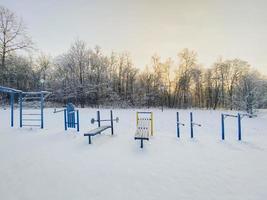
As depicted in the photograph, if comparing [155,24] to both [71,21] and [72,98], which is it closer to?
[71,21]

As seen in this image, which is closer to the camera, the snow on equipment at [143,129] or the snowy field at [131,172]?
the snowy field at [131,172]

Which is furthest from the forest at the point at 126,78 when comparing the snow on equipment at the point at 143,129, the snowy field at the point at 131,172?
the snowy field at the point at 131,172

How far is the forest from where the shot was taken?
34.8m

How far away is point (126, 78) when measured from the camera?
4462 cm

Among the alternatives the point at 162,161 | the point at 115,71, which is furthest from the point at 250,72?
the point at 162,161

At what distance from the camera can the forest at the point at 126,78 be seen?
→ 114 ft

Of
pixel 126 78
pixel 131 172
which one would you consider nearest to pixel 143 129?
pixel 131 172

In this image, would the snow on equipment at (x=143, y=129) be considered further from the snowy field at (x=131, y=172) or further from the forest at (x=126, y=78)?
the forest at (x=126, y=78)

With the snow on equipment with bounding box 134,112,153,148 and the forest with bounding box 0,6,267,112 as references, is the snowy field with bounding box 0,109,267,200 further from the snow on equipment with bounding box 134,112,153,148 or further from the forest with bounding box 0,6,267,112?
the forest with bounding box 0,6,267,112

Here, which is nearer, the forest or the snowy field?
the snowy field

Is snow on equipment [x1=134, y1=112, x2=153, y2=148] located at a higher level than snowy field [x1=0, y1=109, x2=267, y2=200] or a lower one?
higher

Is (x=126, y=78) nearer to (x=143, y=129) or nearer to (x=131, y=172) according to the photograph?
(x=143, y=129)

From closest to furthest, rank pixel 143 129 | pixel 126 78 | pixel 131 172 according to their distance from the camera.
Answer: pixel 131 172, pixel 143 129, pixel 126 78

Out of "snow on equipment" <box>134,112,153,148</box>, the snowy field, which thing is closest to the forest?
"snow on equipment" <box>134,112,153,148</box>
